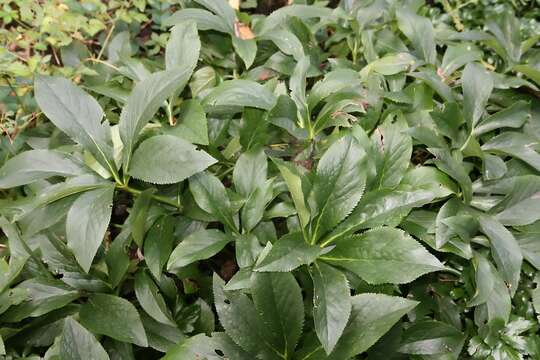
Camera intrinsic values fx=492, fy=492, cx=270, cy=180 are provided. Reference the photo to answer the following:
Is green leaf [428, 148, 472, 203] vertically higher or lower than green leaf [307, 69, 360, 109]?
lower

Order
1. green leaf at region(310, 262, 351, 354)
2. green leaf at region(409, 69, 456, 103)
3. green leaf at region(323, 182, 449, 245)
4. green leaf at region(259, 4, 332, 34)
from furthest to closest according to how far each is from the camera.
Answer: green leaf at region(259, 4, 332, 34), green leaf at region(409, 69, 456, 103), green leaf at region(323, 182, 449, 245), green leaf at region(310, 262, 351, 354)

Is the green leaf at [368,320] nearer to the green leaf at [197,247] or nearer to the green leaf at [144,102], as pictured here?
the green leaf at [197,247]

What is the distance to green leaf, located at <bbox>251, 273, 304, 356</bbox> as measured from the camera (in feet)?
4.24

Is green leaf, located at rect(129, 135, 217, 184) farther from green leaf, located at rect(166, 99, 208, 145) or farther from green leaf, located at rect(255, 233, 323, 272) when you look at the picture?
green leaf, located at rect(255, 233, 323, 272)

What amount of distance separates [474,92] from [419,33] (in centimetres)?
40

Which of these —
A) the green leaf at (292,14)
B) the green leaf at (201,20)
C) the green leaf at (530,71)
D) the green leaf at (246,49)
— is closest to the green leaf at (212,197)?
the green leaf at (246,49)

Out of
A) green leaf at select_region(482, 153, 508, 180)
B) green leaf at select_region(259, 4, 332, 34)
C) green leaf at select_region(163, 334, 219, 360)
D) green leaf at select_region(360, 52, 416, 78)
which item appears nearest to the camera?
green leaf at select_region(163, 334, 219, 360)

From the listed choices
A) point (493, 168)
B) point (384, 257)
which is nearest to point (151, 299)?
point (384, 257)

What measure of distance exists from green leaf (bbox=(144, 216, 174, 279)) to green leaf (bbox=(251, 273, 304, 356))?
32 centimetres

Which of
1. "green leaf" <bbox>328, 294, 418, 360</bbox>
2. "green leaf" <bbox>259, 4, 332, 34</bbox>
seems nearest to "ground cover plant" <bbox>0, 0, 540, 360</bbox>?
"green leaf" <bbox>328, 294, 418, 360</bbox>

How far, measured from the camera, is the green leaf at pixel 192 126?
1535mm

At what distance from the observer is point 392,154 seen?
1584mm

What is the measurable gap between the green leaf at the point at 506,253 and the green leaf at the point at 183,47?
1.10 m

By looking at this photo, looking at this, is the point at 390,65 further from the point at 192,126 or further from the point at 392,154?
the point at 192,126
